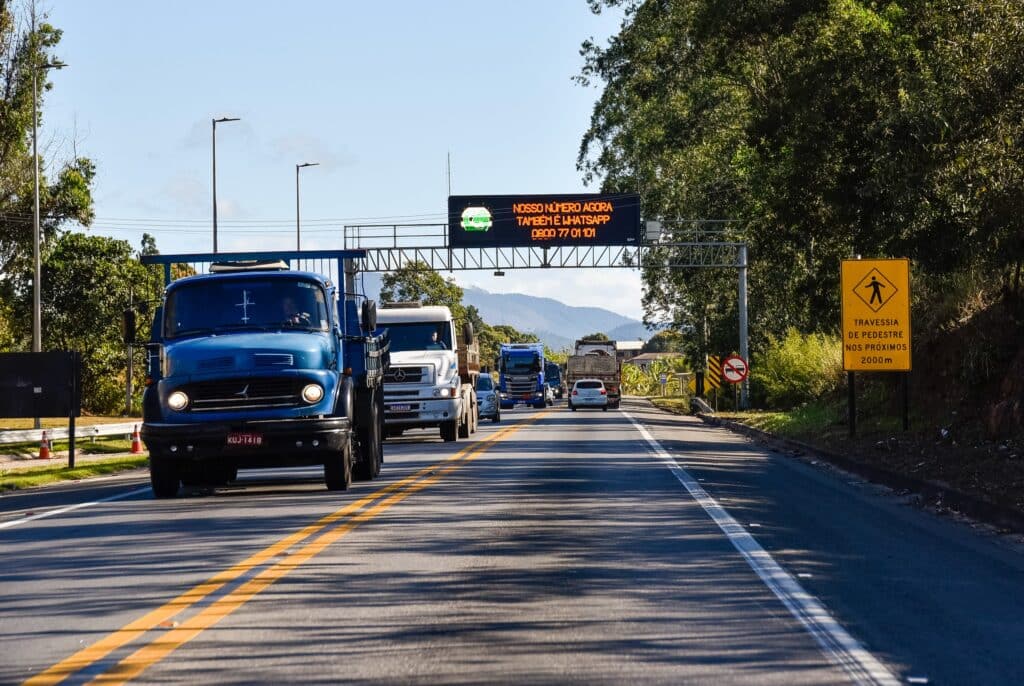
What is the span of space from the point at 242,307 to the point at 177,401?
5.37 feet

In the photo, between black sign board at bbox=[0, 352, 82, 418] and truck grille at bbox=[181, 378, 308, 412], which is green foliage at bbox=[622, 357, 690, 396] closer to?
black sign board at bbox=[0, 352, 82, 418]

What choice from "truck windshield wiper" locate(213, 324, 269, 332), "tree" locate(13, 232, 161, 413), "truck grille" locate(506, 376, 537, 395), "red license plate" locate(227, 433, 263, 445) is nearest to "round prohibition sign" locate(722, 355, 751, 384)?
"truck grille" locate(506, 376, 537, 395)

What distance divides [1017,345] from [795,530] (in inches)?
481

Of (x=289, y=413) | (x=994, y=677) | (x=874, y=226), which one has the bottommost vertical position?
(x=994, y=677)

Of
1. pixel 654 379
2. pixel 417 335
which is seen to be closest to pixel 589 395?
pixel 417 335

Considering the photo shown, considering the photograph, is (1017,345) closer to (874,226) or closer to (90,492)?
(874,226)

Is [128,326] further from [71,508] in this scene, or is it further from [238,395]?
[71,508]

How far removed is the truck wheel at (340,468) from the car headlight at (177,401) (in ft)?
6.25

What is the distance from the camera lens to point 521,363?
258 feet

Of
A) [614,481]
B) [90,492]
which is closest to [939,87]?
[614,481]

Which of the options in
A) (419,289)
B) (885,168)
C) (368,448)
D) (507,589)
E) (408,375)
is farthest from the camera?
(419,289)

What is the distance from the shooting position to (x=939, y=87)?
72.9 feet

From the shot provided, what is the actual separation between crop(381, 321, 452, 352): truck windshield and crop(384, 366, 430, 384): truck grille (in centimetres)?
63

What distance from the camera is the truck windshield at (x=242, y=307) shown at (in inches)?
725
